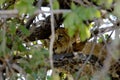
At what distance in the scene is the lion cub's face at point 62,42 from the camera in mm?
2684

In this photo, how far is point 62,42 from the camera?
2.71 metres

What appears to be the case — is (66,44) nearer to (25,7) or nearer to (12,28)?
(12,28)

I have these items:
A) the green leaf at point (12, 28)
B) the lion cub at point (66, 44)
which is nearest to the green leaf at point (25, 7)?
the green leaf at point (12, 28)

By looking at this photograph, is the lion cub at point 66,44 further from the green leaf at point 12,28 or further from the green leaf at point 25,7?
the green leaf at point 25,7

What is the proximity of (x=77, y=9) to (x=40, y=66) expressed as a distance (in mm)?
623

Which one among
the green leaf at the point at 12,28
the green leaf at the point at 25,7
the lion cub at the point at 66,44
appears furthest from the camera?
the lion cub at the point at 66,44

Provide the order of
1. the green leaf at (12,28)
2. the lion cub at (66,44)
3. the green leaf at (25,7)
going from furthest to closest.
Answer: the lion cub at (66,44)
the green leaf at (12,28)
the green leaf at (25,7)

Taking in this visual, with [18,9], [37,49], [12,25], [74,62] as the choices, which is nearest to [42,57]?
[37,49]

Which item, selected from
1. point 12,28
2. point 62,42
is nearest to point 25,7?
point 12,28

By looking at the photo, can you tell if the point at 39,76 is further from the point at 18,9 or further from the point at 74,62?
the point at 74,62

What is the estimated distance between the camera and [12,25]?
6.91ft

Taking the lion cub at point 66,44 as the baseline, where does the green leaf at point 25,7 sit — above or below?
above

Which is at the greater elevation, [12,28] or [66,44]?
[12,28]

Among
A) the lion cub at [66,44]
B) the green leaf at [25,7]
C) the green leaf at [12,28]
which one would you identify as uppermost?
the green leaf at [25,7]
